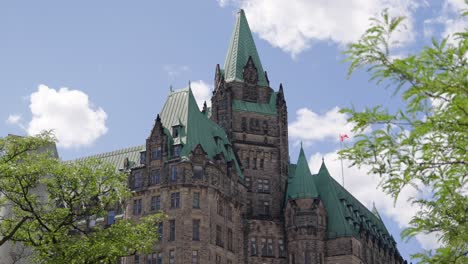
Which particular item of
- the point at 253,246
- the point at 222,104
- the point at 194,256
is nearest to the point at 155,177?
the point at 194,256

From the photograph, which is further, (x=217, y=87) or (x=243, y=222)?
(x=217, y=87)

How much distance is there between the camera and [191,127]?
76625mm

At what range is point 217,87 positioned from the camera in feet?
293

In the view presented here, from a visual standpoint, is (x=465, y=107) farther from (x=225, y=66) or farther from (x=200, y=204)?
(x=225, y=66)

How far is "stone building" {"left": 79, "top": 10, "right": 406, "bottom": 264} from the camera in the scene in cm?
7088

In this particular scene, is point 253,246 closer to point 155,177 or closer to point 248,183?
point 248,183

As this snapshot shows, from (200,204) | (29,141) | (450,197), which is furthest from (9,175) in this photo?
(200,204)

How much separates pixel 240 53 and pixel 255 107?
9.04m

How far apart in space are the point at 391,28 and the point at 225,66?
77.2 meters

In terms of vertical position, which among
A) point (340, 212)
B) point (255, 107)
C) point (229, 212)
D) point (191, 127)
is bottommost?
point (229, 212)

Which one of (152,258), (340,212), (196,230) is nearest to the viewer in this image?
(196,230)

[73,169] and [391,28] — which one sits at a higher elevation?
[73,169]

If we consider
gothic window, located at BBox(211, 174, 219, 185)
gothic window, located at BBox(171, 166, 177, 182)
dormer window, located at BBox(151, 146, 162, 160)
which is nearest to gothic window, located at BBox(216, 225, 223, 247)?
gothic window, located at BBox(211, 174, 219, 185)

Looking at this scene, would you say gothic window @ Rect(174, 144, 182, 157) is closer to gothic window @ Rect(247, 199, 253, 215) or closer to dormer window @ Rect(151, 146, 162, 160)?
dormer window @ Rect(151, 146, 162, 160)
